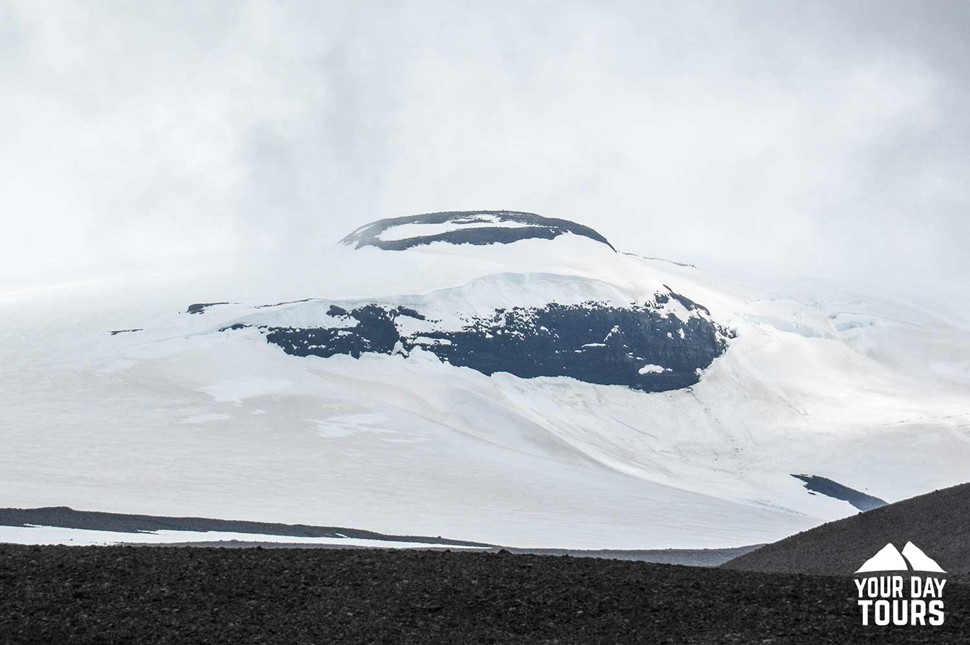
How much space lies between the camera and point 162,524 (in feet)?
186

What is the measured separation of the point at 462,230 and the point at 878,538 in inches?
4247

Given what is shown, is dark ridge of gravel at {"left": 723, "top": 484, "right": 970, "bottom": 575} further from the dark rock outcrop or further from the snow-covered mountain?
the dark rock outcrop

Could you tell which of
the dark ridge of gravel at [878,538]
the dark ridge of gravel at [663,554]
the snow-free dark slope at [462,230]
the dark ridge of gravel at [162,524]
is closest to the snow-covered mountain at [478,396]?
the snow-free dark slope at [462,230]

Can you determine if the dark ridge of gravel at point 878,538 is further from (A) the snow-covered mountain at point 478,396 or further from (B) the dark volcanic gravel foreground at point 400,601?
(A) the snow-covered mountain at point 478,396

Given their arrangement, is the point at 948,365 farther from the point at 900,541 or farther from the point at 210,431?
the point at 900,541

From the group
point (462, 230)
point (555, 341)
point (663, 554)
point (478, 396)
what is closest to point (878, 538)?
point (663, 554)

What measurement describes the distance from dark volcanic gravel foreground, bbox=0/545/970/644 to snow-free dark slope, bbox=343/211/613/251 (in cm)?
11411

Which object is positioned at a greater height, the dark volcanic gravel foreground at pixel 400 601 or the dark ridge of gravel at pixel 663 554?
the dark ridge of gravel at pixel 663 554

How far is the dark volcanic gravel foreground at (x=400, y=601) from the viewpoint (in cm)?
1462

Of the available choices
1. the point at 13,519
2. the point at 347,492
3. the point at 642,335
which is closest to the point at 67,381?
the point at 347,492

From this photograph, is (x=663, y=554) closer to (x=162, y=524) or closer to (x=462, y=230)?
(x=162, y=524)

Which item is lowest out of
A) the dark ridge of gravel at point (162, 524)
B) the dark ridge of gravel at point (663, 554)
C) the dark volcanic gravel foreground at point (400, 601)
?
the dark volcanic gravel foreground at point (400, 601)

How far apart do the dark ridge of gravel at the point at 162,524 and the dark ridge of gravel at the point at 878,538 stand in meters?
28.4

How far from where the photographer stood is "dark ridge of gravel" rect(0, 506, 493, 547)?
5384cm
